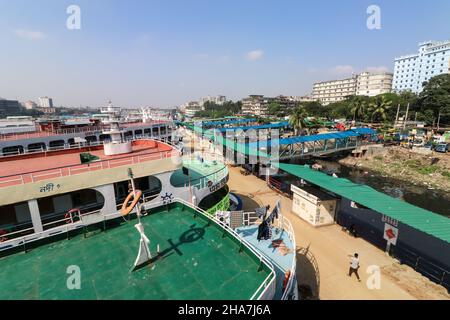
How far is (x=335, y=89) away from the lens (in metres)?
180

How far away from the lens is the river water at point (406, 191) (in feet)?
105

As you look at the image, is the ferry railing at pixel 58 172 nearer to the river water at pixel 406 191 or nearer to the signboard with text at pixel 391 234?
the signboard with text at pixel 391 234

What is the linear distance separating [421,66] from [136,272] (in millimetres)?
170777

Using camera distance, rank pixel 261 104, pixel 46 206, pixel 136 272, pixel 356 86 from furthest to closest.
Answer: pixel 261 104
pixel 356 86
pixel 46 206
pixel 136 272

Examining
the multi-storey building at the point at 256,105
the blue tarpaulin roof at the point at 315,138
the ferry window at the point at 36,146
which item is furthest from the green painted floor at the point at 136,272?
the multi-storey building at the point at 256,105

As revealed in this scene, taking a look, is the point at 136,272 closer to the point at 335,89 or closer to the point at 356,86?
the point at 356,86

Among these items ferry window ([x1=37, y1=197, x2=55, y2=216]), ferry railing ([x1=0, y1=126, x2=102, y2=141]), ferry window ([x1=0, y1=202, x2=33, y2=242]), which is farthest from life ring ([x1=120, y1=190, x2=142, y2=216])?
ferry railing ([x1=0, y1=126, x2=102, y2=141])

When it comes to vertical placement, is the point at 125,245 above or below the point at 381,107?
below

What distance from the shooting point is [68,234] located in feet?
31.1

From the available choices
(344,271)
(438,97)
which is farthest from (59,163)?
(438,97)

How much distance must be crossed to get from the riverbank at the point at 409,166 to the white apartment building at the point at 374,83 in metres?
122

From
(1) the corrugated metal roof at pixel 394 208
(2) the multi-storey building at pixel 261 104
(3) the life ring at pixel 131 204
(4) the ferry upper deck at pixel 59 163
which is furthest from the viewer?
(2) the multi-storey building at pixel 261 104

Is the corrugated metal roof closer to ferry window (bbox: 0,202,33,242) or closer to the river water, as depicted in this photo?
the river water
